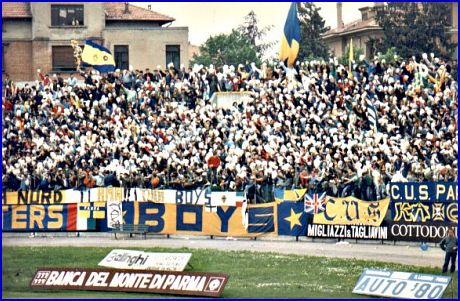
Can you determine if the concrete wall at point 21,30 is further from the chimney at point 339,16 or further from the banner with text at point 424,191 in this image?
the banner with text at point 424,191

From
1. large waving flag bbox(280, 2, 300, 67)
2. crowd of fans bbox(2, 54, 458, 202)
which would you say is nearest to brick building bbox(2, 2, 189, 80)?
crowd of fans bbox(2, 54, 458, 202)

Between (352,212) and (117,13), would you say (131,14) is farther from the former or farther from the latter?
(352,212)

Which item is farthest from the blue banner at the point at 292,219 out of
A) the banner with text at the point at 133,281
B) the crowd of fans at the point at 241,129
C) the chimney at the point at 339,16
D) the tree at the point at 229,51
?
the chimney at the point at 339,16

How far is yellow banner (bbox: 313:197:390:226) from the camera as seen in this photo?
80.0 ft

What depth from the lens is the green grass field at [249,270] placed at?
817 inches

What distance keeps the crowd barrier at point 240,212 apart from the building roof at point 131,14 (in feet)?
23.2

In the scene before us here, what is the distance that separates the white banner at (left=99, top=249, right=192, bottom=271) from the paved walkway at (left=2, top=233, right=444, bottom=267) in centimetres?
304

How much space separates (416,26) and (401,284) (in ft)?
45.7

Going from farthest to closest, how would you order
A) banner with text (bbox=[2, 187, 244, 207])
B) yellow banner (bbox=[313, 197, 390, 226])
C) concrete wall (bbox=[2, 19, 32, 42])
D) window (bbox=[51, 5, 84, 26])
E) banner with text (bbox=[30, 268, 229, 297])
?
concrete wall (bbox=[2, 19, 32, 42]), window (bbox=[51, 5, 84, 26]), banner with text (bbox=[2, 187, 244, 207]), yellow banner (bbox=[313, 197, 390, 226]), banner with text (bbox=[30, 268, 229, 297])

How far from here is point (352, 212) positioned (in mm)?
24828

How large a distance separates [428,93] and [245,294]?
866cm

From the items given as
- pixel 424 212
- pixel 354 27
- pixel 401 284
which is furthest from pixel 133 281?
pixel 354 27

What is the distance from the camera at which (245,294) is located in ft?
67.8

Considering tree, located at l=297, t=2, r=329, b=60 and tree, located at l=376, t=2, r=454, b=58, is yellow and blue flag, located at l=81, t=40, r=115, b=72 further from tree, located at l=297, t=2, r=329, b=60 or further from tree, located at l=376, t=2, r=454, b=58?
tree, located at l=376, t=2, r=454, b=58
